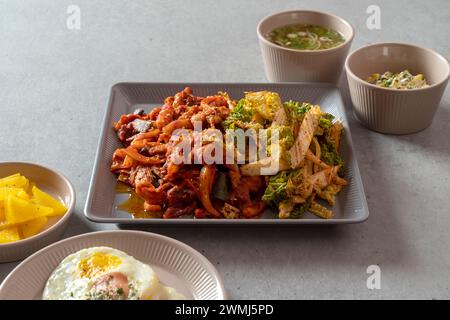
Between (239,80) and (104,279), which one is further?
(239,80)

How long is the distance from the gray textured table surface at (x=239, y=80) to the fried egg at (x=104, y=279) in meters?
0.43

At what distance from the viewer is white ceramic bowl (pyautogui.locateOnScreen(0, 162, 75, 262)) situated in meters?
2.64

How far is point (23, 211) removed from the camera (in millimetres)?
2707

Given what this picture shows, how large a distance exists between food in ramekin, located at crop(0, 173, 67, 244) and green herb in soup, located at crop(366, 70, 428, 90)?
1.95 meters

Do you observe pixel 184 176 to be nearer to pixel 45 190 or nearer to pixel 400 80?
pixel 45 190

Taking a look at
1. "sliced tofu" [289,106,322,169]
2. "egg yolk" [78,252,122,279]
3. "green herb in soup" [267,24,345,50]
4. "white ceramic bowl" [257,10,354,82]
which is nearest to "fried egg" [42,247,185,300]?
"egg yolk" [78,252,122,279]

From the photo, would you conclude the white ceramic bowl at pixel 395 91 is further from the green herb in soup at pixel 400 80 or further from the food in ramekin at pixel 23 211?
the food in ramekin at pixel 23 211

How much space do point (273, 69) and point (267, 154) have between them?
106 cm

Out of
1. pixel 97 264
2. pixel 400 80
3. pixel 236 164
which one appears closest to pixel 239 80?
pixel 400 80

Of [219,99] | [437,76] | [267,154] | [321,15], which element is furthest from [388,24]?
[267,154]

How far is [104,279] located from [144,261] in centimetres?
30

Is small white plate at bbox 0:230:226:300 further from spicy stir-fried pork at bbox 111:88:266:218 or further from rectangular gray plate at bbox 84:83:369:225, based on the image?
spicy stir-fried pork at bbox 111:88:266:218

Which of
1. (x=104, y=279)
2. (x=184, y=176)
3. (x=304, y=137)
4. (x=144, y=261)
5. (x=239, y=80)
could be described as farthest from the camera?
(x=239, y=80)
